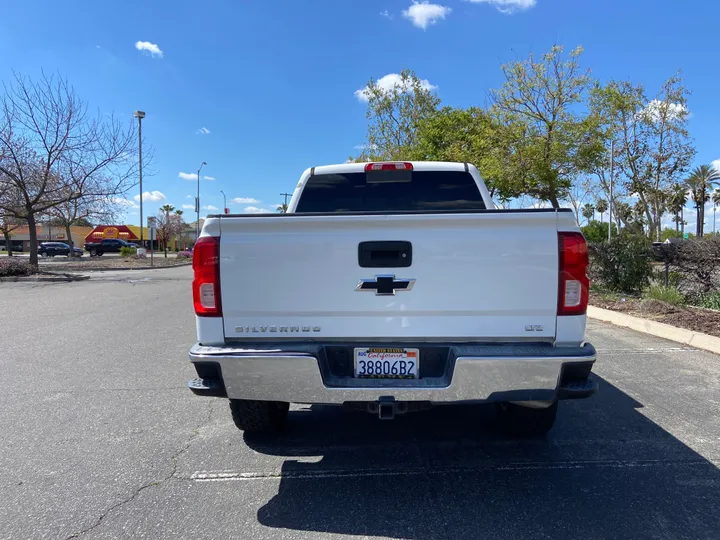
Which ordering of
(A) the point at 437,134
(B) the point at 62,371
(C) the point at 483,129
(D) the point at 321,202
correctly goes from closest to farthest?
(D) the point at 321,202
(B) the point at 62,371
(C) the point at 483,129
(A) the point at 437,134

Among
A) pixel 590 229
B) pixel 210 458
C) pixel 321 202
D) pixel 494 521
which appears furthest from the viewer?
pixel 590 229

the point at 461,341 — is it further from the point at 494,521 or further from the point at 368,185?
the point at 368,185

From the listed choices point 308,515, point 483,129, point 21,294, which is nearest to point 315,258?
point 308,515

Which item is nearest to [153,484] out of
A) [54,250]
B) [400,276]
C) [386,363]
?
[386,363]

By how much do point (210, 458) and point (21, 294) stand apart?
14.3 metres

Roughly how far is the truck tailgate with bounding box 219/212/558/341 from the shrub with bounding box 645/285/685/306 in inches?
302

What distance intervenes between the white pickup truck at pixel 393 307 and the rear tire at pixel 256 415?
0.62 metres

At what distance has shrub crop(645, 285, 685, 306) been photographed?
9031 millimetres

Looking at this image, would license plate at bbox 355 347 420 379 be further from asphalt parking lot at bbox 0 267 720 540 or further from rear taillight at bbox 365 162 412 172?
rear taillight at bbox 365 162 412 172

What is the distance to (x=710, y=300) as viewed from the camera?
29.1 feet

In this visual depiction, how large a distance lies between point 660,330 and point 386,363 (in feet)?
21.2

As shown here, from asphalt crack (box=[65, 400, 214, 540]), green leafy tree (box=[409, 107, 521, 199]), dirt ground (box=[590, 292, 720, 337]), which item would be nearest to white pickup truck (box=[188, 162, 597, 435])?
asphalt crack (box=[65, 400, 214, 540])

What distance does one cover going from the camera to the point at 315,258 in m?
2.93

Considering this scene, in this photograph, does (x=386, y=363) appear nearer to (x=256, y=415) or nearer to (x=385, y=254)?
(x=385, y=254)
